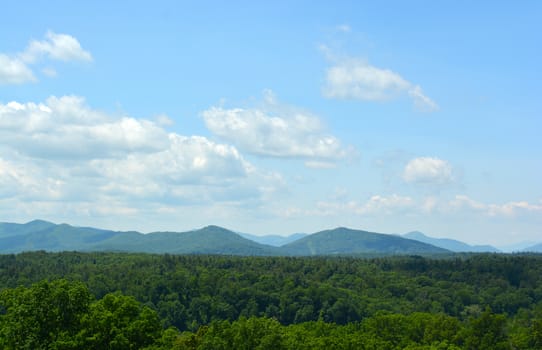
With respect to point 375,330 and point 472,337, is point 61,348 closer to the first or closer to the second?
point 375,330

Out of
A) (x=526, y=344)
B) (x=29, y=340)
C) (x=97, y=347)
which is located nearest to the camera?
(x=29, y=340)

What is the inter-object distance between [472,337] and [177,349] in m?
76.0

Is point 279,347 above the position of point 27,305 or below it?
below

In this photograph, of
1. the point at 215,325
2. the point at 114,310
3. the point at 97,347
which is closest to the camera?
the point at 97,347

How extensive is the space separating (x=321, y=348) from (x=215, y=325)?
16834 millimetres

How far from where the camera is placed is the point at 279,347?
8188cm

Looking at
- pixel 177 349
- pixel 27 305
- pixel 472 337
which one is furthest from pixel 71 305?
pixel 472 337

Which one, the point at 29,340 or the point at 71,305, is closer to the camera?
the point at 29,340

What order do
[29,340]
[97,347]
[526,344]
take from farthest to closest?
[526,344] < [97,347] < [29,340]

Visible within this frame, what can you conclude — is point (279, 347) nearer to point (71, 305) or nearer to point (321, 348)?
point (321, 348)

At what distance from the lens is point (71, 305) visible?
62.4 metres

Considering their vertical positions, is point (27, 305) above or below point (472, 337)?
above

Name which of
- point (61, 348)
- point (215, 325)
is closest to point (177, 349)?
point (215, 325)

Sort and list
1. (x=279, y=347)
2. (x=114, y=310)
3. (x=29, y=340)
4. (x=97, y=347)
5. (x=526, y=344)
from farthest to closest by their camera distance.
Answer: (x=526, y=344), (x=279, y=347), (x=114, y=310), (x=97, y=347), (x=29, y=340)
